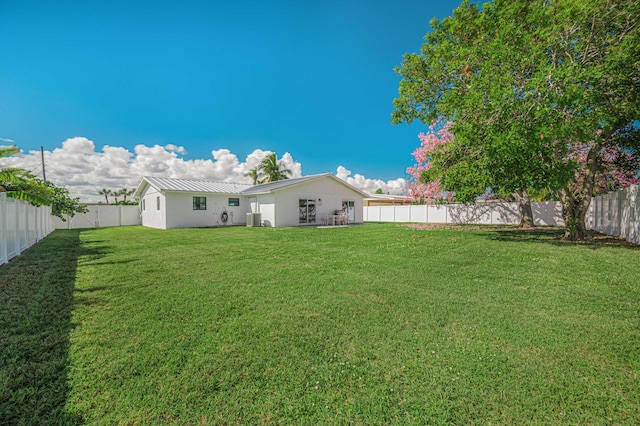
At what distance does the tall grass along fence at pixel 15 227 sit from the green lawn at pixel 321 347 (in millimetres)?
1835

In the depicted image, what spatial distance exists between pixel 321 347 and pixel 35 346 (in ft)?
10.2

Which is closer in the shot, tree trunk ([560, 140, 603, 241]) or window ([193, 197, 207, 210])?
tree trunk ([560, 140, 603, 241])

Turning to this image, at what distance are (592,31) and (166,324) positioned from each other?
504 inches

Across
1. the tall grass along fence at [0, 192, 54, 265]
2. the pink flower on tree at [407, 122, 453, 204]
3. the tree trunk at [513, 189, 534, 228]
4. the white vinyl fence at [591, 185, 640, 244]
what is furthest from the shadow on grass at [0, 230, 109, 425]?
the tree trunk at [513, 189, 534, 228]

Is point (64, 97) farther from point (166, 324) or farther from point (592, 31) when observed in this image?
point (592, 31)

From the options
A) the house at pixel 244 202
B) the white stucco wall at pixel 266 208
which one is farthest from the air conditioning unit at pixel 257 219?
the white stucco wall at pixel 266 208

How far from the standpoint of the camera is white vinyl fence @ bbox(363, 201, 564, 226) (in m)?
19.5

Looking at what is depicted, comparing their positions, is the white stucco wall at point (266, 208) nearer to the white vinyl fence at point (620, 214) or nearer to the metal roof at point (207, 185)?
the metal roof at point (207, 185)

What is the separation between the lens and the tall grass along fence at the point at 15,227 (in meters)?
7.05

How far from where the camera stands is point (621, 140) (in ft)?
35.0

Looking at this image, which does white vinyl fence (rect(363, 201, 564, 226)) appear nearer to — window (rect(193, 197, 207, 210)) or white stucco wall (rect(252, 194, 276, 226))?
white stucco wall (rect(252, 194, 276, 226))

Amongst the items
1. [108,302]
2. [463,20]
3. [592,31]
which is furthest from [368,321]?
[463,20]

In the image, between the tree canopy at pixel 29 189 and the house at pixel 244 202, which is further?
the house at pixel 244 202

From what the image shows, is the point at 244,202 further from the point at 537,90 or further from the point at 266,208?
the point at 537,90
